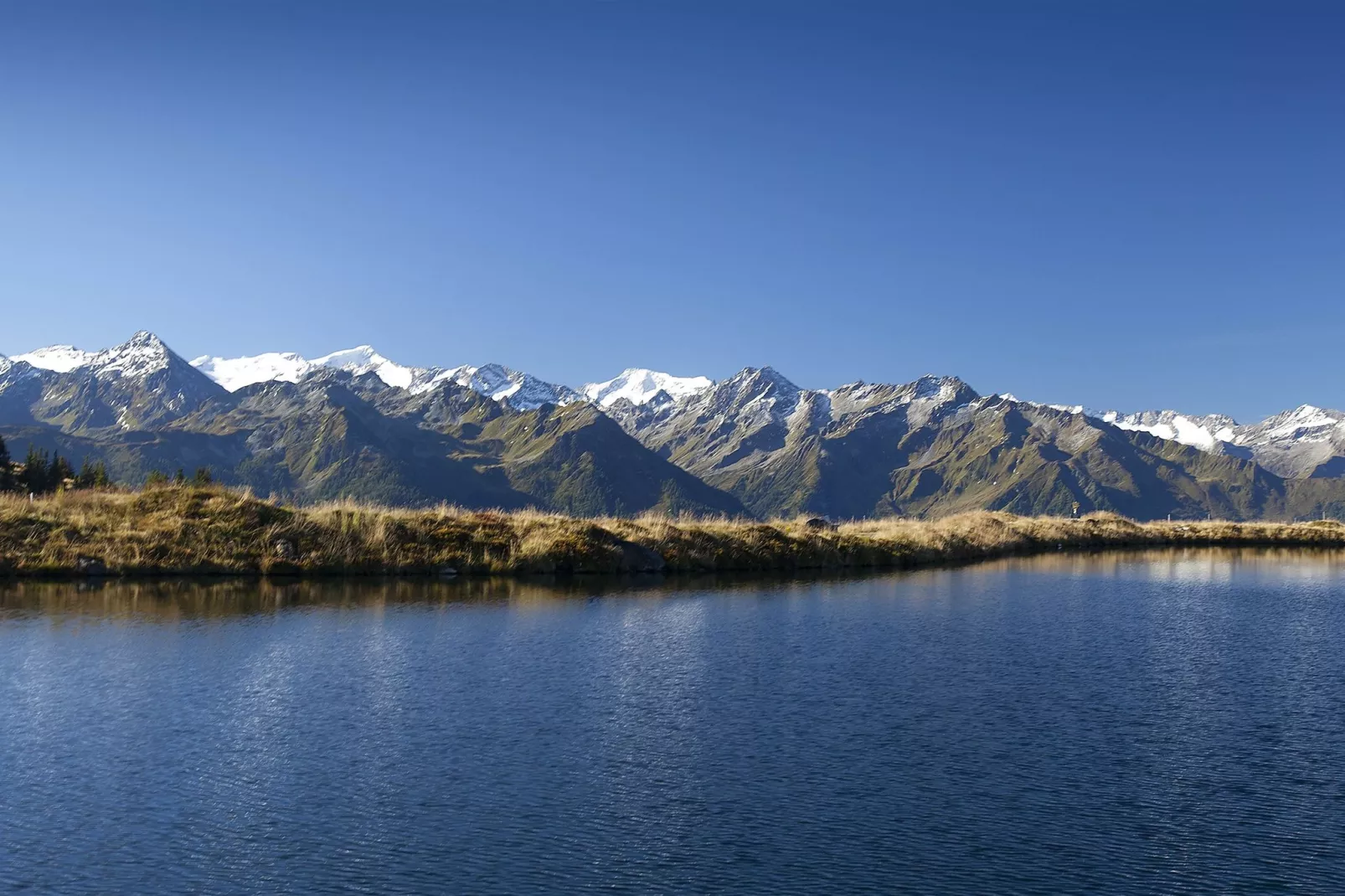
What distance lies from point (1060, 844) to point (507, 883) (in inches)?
446

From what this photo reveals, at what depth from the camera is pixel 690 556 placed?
77438 mm

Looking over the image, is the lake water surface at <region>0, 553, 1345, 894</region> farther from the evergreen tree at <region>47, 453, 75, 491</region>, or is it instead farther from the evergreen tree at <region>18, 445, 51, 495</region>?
the evergreen tree at <region>47, 453, 75, 491</region>

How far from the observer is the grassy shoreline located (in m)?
63.9

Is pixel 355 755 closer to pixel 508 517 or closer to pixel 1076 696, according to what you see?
pixel 1076 696

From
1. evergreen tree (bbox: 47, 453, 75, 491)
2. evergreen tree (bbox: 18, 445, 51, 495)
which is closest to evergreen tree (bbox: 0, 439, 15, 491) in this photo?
evergreen tree (bbox: 18, 445, 51, 495)

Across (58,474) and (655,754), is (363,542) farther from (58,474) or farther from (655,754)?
(58,474)

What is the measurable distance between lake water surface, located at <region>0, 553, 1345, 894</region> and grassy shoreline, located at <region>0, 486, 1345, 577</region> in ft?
48.3

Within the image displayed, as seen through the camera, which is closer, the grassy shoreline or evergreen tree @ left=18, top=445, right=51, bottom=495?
the grassy shoreline

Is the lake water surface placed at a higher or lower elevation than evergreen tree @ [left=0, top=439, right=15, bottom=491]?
lower

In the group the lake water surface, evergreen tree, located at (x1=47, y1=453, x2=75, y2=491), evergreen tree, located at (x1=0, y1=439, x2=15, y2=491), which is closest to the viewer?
the lake water surface

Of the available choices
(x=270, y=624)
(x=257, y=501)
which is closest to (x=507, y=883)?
(x=270, y=624)

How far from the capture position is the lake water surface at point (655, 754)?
67.7 ft

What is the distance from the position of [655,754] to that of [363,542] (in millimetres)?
45822

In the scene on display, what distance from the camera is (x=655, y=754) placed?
2789cm
